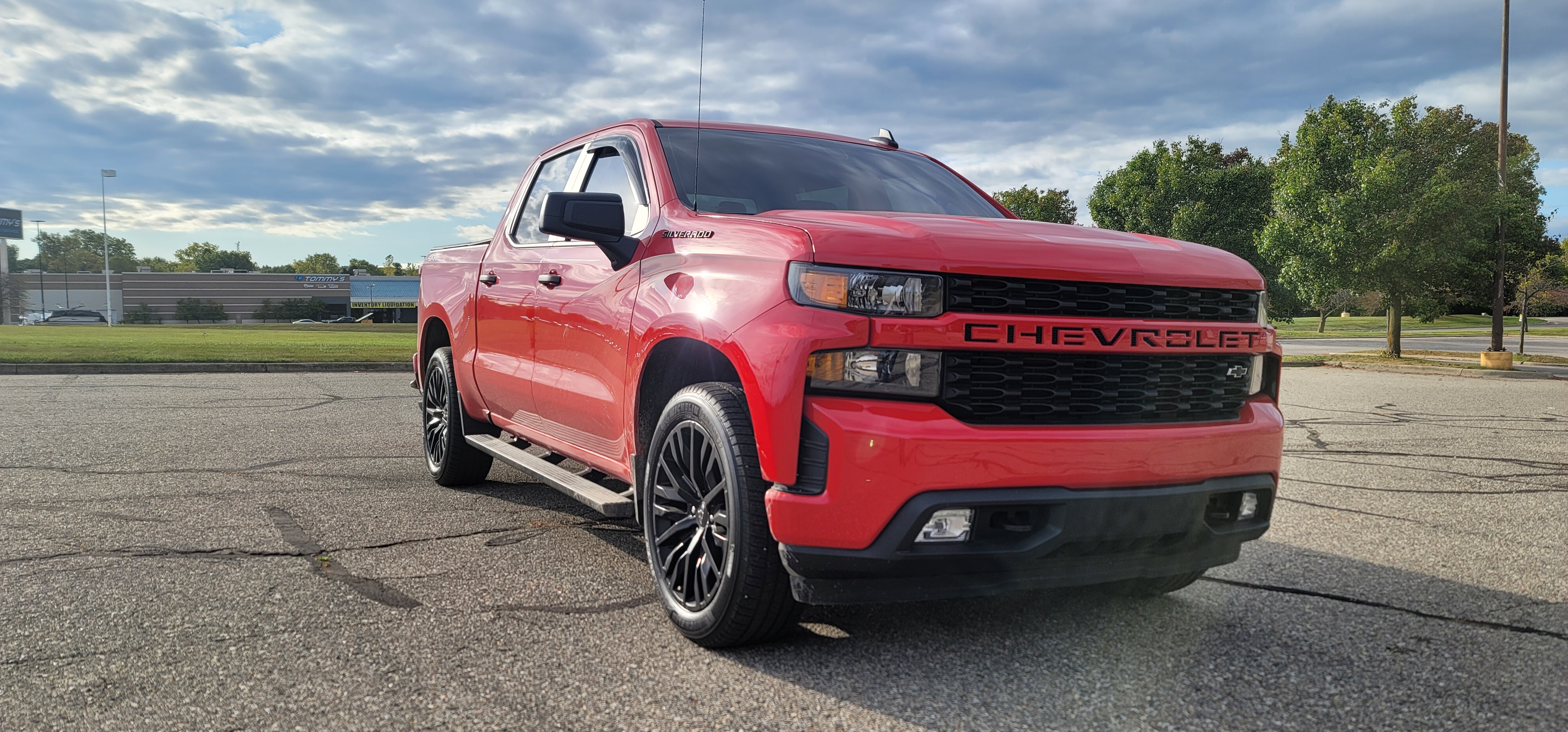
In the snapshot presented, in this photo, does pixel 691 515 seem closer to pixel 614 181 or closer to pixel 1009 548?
pixel 1009 548

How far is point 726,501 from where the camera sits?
3.16 meters

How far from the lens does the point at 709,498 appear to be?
10.9 feet

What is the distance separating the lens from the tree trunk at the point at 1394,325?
25.5 m

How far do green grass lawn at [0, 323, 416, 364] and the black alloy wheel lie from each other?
1663 cm

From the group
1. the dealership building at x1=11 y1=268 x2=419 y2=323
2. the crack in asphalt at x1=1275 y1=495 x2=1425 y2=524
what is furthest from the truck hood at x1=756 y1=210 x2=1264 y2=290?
the dealership building at x1=11 y1=268 x2=419 y2=323

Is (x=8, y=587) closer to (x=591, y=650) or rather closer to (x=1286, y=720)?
(x=591, y=650)

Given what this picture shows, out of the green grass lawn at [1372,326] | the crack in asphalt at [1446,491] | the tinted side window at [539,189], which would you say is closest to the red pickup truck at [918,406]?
the tinted side window at [539,189]

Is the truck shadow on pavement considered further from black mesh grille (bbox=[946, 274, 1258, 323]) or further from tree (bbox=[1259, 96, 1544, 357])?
tree (bbox=[1259, 96, 1544, 357])

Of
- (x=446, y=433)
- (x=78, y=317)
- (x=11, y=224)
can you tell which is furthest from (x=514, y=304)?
(x=11, y=224)

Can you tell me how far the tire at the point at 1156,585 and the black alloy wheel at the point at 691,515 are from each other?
1495 millimetres

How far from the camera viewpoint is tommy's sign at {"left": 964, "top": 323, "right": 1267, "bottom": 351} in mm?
2885

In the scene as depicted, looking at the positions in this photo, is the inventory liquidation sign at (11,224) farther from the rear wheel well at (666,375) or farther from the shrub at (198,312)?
the rear wheel well at (666,375)

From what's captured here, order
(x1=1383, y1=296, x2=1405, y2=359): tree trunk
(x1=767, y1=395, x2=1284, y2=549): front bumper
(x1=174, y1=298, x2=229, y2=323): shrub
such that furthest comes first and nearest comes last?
(x1=174, y1=298, x2=229, y2=323): shrub, (x1=1383, y1=296, x2=1405, y2=359): tree trunk, (x1=767, y1=395, x2=1284, y2=549): front bumper

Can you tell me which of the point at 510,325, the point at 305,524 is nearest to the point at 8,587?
the point at 305,524
